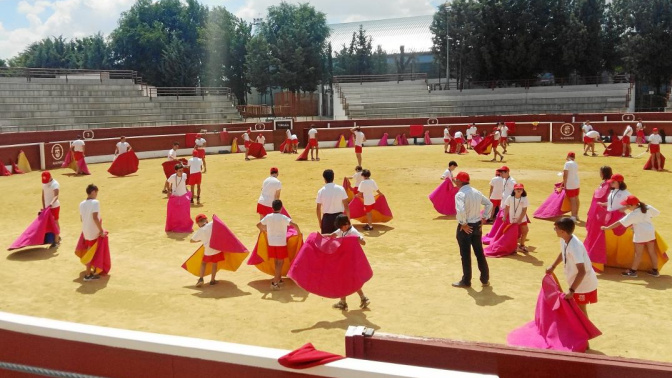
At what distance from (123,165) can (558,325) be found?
1861cm

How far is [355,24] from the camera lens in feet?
231

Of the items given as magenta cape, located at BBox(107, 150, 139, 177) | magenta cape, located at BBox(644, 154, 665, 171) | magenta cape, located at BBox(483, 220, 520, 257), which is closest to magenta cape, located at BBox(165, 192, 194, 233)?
magenta cape, located at BBox(483, 220, 520, 257)

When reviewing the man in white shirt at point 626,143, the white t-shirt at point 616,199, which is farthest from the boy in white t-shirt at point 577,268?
the man in white shirt at point 626,143

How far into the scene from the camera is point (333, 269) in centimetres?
771

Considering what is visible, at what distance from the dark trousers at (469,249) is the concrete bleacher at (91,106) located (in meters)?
28.1

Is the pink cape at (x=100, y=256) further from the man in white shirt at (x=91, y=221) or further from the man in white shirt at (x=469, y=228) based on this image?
the man in white shirt at (x=469, y=228)

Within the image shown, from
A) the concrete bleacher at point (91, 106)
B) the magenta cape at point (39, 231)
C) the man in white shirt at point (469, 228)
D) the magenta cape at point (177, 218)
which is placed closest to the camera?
the man in white shirt at point (469, 228)

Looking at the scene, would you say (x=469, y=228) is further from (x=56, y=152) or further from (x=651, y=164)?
(x=56, y=152)

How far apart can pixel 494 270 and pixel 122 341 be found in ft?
23.1

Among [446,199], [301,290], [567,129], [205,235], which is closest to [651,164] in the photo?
[446,199]

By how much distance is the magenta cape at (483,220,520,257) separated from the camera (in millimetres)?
10312

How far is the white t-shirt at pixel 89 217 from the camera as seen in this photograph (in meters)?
9.33

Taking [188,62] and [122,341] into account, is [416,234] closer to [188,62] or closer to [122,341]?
[122,341]

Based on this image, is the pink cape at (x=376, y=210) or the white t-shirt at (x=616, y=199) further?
the pink cape at (x=376, y=210)
